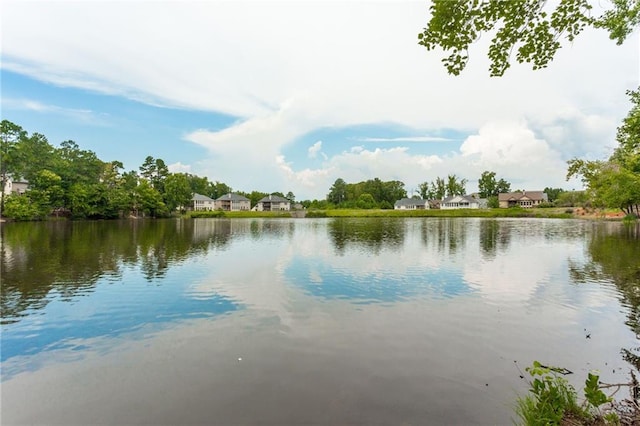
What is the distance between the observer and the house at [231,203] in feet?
474

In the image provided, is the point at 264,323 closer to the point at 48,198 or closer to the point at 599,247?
the point at 599,247

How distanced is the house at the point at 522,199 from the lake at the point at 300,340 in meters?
127

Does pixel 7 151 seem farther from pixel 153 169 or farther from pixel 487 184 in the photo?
pixel 487 184

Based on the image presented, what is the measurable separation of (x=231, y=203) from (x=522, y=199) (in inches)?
4589

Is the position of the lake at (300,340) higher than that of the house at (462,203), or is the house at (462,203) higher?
the house at (462,203)

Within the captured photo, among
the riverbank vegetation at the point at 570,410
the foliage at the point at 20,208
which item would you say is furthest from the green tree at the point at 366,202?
the riverbank vegetation at the point at 570,410

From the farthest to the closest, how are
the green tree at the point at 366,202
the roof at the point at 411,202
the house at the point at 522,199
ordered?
the roof at the point at 411,202
the green tree at the point at 366,202
the house at the point at 522,199

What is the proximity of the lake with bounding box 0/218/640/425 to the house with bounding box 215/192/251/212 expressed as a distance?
127336 millimetres

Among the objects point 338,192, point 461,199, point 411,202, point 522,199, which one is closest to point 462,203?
point 461,199

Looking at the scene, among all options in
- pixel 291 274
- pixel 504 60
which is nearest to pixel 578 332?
pixel 504 60

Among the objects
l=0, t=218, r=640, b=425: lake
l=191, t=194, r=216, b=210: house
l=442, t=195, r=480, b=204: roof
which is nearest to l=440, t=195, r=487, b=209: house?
l=442, t=195, r=480, b=204: roof

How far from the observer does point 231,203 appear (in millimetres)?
146250

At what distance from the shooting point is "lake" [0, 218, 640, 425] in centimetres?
637

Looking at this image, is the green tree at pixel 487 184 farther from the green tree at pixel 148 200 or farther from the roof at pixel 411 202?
the green tree at pixel 148 200
